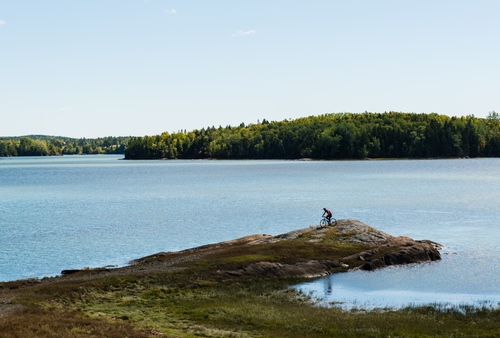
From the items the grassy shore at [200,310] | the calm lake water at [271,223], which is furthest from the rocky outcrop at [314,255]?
the calm lake water at [271,223]

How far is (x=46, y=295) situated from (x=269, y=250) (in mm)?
20970

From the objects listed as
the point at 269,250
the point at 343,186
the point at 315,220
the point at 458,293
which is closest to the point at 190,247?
the point at 269,250

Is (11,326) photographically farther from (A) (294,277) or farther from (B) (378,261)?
(B) (378,261)

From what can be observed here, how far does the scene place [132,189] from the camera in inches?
6102

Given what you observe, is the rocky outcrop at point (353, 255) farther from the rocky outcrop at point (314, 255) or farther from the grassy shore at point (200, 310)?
the grassy shore at point (200, 310)

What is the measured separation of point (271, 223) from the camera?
8431 cm

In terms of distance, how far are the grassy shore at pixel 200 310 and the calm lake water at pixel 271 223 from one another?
13.4ft

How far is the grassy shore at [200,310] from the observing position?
30.0 meters

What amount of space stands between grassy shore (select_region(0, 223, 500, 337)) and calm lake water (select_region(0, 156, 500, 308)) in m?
4.10

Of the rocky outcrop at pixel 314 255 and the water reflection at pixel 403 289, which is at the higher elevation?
the rocky outcrop at pixel 314 255

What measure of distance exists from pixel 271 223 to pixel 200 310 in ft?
159

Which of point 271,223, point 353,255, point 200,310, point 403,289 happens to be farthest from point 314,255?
point 271,223

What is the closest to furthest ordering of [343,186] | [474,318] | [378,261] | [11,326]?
1. [11,326]
2. [474,318]
3. [378,261]
4. [343,186]

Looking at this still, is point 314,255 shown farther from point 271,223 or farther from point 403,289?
point 271,223
